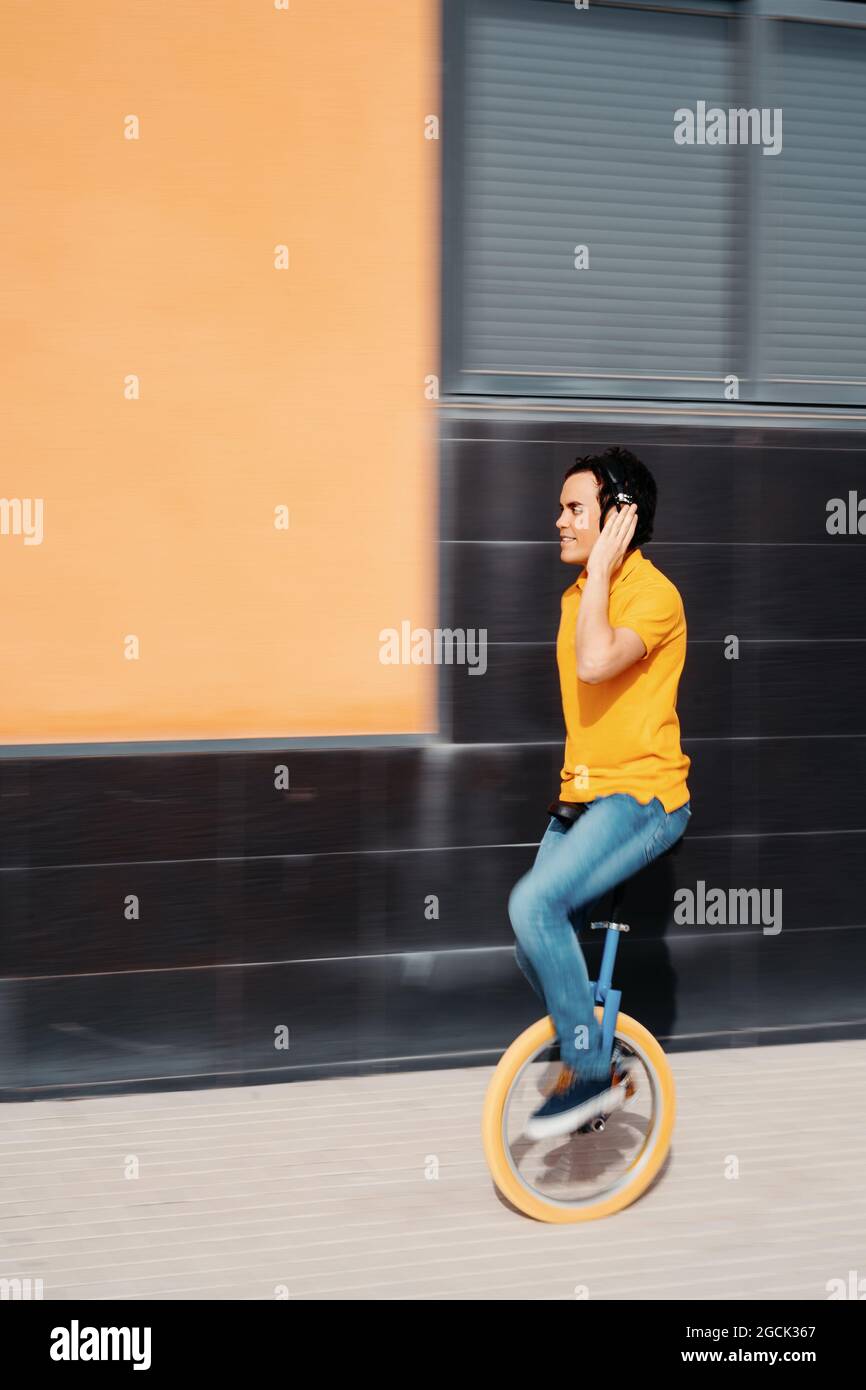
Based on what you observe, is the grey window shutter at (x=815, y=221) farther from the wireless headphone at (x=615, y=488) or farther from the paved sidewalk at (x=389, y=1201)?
the paved sidewalk at (x=389, y=1201)

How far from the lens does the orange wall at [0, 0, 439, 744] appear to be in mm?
5848

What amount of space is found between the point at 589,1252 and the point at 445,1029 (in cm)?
184

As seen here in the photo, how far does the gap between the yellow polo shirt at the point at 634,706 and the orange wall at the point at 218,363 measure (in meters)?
1.75

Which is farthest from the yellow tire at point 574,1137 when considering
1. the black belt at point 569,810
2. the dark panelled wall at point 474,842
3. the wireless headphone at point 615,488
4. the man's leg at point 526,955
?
the dark panelled wall at point 474,842

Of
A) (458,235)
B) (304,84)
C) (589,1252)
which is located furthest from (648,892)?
(304,84)

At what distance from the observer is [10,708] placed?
585 cm

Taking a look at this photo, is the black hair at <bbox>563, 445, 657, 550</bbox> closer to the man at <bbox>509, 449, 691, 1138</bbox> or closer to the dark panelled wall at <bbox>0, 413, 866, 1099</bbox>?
the man at <bbox>509, 449, 691, 1138</bbox>

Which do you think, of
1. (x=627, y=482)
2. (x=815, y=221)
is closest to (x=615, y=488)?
(x=627, y=482)

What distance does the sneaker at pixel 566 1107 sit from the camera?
4473 mm

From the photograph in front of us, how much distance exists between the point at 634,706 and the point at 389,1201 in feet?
5.34

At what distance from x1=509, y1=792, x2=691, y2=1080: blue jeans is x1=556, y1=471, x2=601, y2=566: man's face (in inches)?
26.9

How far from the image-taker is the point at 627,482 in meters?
4.57

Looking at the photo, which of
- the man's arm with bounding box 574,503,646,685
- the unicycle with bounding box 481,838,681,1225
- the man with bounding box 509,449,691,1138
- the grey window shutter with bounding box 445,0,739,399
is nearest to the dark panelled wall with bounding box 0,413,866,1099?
the grey window shutter with bounding box 445,0,739,399

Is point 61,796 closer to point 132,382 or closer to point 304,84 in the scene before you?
point 132,382
